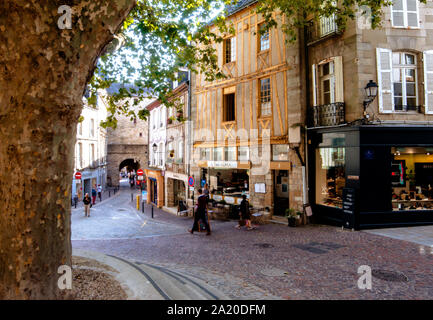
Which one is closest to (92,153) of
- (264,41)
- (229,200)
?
(229,200)

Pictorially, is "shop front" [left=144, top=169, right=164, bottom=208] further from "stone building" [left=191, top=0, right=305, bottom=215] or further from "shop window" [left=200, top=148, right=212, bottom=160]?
"shop window" [left=200, top=148, right=212, bottom=160]

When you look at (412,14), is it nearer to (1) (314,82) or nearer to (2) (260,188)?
(1) (314,82)

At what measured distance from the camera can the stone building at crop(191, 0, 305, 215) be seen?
37.8ft

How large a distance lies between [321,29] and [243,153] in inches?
228

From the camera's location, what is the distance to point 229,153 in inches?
560

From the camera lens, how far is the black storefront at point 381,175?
952 cm

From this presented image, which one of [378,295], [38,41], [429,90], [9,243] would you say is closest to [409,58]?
[429,90]

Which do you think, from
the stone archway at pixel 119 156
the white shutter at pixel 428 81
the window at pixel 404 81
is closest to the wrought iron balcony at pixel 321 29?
the window at pixel 404 81

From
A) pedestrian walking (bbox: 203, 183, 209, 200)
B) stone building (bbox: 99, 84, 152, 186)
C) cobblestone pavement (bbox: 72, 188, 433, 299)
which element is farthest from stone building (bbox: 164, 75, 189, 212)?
stone building (bbox: 99, 84, 152, 186)

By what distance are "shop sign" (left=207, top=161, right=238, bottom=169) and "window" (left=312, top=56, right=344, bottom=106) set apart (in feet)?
14.9

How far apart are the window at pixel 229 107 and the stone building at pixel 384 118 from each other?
512cm

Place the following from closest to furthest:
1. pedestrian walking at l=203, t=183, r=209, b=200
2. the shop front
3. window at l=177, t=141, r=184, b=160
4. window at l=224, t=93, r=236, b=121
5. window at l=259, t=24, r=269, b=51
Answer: window at l=259, t=24, r=269, b=51 < pedestrian walking at l=203, t=183, r=209, b=200 < window at l=224, t=93, r=236, b=121 < window at l=177, t=141, r=184, b=160 < the shop front

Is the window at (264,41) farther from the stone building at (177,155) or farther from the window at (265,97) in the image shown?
the stone building at (177,155)
